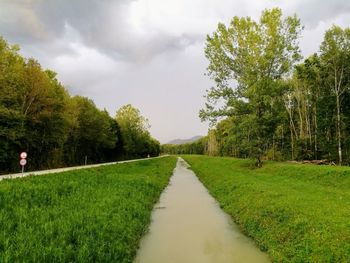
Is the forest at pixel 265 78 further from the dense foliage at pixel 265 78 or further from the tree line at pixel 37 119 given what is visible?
the tree line at pixel 37 119

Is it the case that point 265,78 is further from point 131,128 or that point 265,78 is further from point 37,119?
point 131,128

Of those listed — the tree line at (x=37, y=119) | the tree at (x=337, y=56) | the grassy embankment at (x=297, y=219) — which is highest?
the tree at (x=337, y=56)

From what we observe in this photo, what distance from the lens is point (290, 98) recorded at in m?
51.2

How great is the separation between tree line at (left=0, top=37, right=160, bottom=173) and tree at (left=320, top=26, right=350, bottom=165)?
107 ft

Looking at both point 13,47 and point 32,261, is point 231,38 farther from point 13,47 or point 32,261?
point 32,261

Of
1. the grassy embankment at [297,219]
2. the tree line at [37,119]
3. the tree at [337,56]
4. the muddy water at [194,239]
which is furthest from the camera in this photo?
the tree at [337,56]

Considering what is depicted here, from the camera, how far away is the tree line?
2888 centimetres

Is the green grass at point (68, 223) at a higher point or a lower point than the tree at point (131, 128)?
lower

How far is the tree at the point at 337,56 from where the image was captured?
33531mm

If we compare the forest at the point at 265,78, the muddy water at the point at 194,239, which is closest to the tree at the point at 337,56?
the forest at the point at 265,78

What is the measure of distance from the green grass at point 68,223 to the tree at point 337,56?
27.7m

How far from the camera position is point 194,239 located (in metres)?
10.9

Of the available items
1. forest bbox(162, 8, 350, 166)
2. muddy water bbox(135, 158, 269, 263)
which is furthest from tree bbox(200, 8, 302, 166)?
muddy water bbox(135, 158, 269, 263)

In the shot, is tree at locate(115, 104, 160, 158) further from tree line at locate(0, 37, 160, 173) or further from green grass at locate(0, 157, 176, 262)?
green grass at locate(0, 157, 176, 262)
